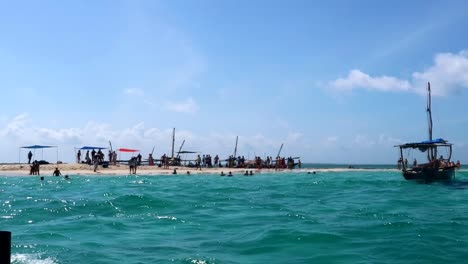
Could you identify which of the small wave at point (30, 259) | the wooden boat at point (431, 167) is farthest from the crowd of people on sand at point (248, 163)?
the small wave at point (30, 259)

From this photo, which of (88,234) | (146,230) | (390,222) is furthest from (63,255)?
(390,222)

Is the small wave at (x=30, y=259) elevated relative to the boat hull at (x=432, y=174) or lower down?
lower down

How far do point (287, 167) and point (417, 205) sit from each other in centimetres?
5242

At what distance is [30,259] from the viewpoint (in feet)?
34.5

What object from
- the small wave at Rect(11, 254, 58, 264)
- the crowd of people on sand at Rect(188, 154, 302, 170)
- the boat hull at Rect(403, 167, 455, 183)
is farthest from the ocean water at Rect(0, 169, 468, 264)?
the crowd of people on sand at Rect(188, 154, 302, 170)

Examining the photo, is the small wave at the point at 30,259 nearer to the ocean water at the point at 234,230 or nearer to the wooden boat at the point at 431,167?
the ocean water at the point at 234,230

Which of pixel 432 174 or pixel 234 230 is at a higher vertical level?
pixel 432 174

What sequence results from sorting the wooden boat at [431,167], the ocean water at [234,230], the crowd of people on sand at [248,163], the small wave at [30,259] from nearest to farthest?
1. the small wave at [30,259]
2. the ocean water at [234,230]
3. the wooden boat at [431,167]
4. the crowd of people on sand at [248,163]

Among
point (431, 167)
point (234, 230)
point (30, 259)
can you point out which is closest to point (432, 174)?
point (431, 167)

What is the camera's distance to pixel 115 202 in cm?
2186

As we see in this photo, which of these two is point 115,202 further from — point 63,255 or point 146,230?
point 63,255

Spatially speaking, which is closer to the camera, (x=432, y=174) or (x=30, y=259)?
(x=30, y=259)

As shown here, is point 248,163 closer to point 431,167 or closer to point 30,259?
point 431,167

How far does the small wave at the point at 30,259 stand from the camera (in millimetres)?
10203
